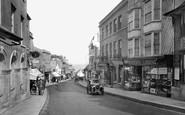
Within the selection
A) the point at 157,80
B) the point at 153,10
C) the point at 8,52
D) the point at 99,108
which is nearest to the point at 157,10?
the point at 153,10

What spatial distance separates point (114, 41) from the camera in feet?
111

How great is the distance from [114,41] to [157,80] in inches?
568

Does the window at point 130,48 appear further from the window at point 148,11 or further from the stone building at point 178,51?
the stone building at point 178,51

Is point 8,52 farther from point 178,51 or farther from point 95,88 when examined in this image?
point 95,88

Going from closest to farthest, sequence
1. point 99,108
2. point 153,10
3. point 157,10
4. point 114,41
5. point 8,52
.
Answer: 1. point 8,52
2. point 99,108
3. point 157,10
4. point 153,10
5. point 114,41

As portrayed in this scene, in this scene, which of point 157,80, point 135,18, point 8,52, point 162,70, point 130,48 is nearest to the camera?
point 8,52

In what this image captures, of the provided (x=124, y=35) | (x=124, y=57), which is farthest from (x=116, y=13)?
(x=124, y=57)

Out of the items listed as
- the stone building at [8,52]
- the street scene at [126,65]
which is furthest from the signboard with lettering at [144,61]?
the stone building at [8,52]

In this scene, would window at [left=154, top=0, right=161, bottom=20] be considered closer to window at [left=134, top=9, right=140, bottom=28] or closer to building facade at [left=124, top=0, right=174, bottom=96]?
building facade at [left=124, top=0, right=174, bottom=96]

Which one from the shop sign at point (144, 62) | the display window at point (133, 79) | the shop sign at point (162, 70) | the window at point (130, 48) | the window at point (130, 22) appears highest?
the window at point (130, 22)

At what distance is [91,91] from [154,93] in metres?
6.69

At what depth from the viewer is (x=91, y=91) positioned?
939 inches

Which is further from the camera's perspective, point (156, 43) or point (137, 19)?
point (137, 19)

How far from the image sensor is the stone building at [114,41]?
29484mm
